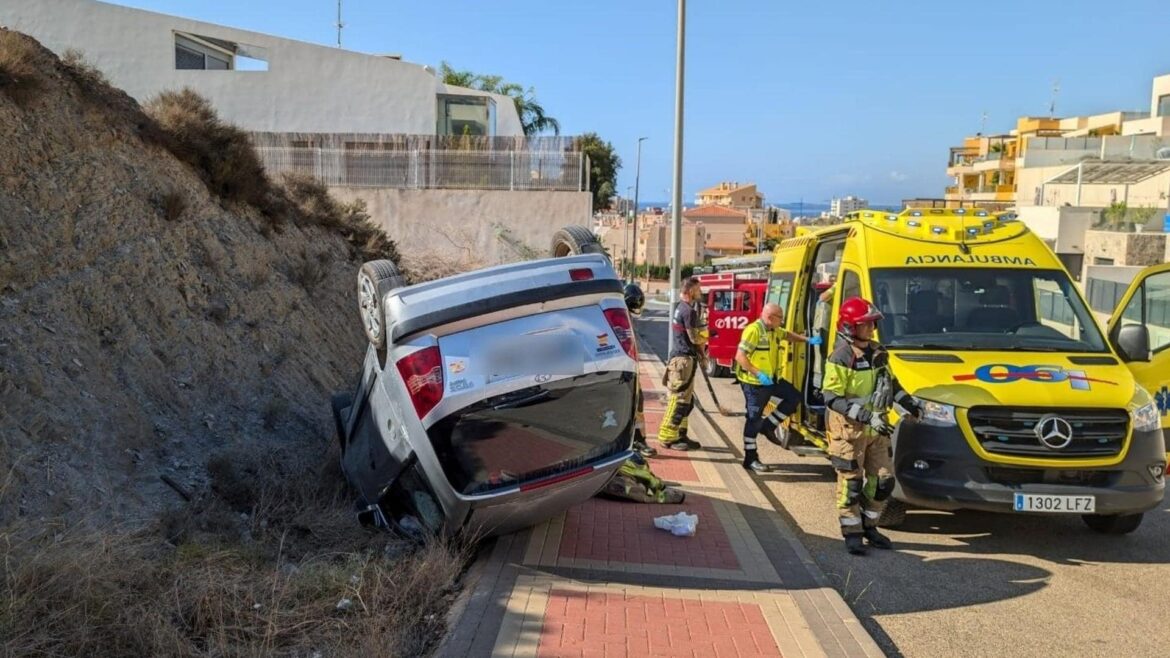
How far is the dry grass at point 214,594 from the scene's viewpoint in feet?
13.5

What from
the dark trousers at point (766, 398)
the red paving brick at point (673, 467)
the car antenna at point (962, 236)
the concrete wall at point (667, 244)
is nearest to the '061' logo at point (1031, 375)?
the car antenna at point (962, 236)

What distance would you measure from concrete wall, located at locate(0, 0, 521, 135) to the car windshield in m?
24.1

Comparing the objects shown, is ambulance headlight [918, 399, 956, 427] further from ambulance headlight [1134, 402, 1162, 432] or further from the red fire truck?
the red fire truck

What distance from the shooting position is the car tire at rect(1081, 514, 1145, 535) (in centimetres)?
734

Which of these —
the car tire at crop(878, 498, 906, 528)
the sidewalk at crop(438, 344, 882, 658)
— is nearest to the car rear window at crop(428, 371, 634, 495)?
the sidewalk at crop(438, 344, 882, 658)

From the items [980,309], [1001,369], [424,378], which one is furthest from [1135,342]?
[424,378]

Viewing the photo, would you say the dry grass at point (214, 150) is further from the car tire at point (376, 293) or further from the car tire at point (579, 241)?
the car tire at point (376, 293)

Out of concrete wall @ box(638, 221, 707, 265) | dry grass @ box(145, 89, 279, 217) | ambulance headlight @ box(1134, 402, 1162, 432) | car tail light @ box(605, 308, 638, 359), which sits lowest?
concrete wall @ box(638, 221, 707, 265)

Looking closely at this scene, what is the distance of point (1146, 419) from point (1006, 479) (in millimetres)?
1215

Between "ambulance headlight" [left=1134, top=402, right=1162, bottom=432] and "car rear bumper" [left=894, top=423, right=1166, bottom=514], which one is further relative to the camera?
"ambulance headlight" [left=1134, top=402, right=1162, bottom=432]

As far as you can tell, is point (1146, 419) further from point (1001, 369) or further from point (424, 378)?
point (424, 378)

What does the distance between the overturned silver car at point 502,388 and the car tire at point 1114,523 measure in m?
4.32

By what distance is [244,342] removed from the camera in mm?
9328

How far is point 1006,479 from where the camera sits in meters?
6.83
